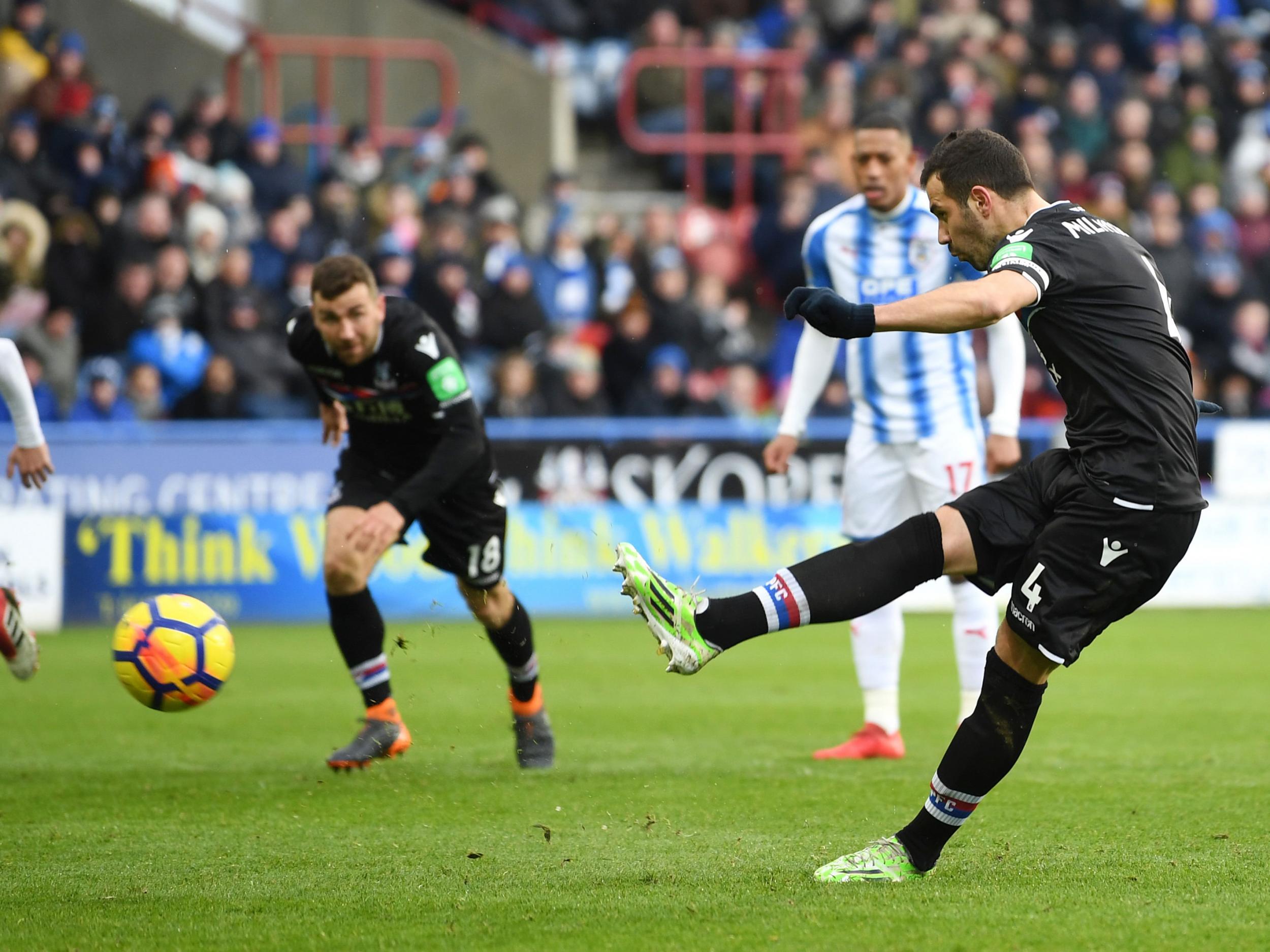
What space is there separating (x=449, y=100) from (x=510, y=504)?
6.92m

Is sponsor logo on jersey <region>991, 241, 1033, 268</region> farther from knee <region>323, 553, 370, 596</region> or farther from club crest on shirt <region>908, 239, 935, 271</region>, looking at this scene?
knee <region>323, 553, 370, 596</region>

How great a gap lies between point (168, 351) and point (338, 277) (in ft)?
25.1

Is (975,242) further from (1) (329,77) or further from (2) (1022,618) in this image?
(1) (329,77)

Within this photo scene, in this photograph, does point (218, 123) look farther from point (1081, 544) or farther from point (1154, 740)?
point (1081, 544)

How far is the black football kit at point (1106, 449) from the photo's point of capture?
4.72m

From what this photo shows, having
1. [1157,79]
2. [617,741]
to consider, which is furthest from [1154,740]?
[1157,79]

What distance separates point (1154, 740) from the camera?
7.97m

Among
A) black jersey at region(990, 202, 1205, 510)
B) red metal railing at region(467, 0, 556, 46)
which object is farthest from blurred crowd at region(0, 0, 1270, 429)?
black jersey at region(990, 202, 1205, 510)

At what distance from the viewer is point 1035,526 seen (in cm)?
490

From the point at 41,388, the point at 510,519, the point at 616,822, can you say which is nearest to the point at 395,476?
the point at 616,822

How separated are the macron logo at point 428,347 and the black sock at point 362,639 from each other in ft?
3.34

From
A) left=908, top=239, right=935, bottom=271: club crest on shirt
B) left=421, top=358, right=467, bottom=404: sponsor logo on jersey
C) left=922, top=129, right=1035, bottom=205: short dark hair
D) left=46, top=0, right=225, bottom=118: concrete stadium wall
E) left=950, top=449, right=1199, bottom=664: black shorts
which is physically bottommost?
left=950, top=449, right=1199, bottom=664: black shorts

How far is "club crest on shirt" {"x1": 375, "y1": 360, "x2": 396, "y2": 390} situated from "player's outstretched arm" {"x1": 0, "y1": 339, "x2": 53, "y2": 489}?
4.41 ft

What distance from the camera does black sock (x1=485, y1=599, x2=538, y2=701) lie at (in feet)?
24.3
